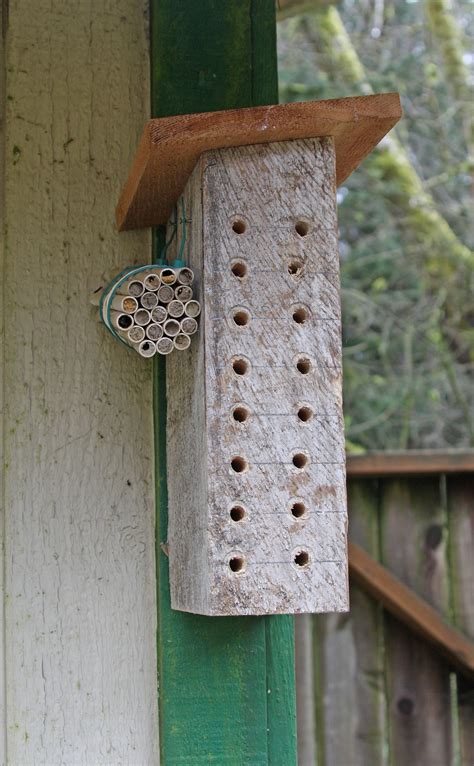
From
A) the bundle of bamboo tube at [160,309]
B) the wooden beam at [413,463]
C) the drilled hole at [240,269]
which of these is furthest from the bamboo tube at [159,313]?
the wooden beam at [413,463]

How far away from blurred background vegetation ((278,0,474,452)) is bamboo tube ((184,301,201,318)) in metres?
3.91

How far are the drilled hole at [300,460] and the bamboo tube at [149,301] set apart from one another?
0.91 ft

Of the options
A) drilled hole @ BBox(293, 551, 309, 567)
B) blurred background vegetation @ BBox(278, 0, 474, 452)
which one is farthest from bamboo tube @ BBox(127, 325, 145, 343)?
blurred background vegetation @ BBox(278, 0, 474, 452)

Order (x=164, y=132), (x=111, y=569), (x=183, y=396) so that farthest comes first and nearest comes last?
(x=111, y=569) < (x=183, y=396) < (x=164, y=132)

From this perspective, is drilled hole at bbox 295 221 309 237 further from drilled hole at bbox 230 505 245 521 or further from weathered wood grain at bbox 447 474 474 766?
weathered wood grain at bbox 447 474 474 766

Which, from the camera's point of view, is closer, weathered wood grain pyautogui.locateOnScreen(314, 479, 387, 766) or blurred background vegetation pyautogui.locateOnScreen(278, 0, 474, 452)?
weathered wood grain pyautogui.locateOnScreen(314, 479, 387, 766)

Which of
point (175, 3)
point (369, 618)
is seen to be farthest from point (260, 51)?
point (369, 618)

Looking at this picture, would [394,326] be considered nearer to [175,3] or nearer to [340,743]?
[340,743]

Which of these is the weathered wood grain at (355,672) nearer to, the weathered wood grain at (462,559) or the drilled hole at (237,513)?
the weathered wood grain at (462,559)

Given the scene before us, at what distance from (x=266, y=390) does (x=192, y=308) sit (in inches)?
5.9

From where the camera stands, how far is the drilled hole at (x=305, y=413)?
138 cm

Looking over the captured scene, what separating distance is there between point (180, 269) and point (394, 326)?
13.7ft

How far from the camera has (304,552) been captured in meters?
1.35

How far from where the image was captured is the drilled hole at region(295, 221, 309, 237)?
4.67ft
